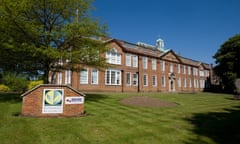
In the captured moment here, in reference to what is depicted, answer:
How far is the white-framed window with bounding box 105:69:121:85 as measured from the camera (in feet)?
90.5

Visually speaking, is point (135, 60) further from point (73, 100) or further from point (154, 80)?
point (73, 100)

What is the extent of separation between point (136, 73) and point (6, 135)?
2756cm

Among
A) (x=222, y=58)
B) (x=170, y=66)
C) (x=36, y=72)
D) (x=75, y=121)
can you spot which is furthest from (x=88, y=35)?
(x=222, y=58)

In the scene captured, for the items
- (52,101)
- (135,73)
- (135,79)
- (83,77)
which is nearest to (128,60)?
(135,73)

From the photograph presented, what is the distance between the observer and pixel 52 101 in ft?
27.3

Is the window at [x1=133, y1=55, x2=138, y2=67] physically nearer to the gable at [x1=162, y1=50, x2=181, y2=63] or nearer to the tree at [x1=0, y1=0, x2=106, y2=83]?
the gable at [x1=162, y1=50, x2=181, y2=63]

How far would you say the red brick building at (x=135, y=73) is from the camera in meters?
25.6

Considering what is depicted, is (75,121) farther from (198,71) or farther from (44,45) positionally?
(198,71)

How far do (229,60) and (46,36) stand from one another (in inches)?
1560

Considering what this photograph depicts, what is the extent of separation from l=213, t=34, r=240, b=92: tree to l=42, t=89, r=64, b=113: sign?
37493 millimetres

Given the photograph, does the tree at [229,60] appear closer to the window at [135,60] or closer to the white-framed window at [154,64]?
the white-framed window at [154,64]

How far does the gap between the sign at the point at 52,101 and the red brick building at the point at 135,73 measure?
36.7ft

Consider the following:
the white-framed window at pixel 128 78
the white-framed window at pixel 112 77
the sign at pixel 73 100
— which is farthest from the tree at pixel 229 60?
the sign at pixel 73 100

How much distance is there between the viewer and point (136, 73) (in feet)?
105
